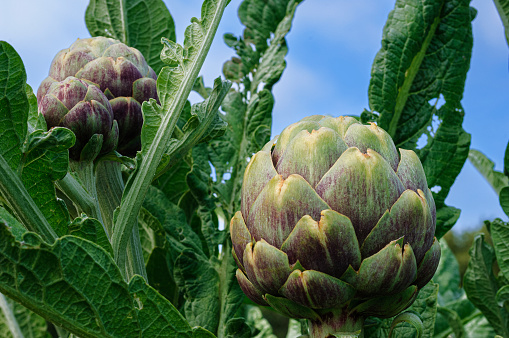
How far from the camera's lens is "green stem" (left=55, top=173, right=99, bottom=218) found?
2.31 feet

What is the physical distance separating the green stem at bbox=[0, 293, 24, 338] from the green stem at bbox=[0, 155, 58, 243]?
1.52 feet

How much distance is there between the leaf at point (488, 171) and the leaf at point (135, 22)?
2.39 feet

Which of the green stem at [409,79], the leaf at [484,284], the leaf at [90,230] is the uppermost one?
the green stem at [409,79]

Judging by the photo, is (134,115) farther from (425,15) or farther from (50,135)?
(425,15)

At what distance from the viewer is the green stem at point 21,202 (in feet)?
2.07

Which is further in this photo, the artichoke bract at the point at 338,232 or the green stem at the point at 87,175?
the green stem at the point at 87,175

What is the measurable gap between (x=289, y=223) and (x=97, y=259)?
0.64 ft

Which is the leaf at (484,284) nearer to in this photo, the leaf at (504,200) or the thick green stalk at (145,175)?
the leaf at (504,200)

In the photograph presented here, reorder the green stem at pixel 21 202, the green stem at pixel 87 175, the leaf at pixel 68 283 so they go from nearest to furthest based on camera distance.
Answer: the leaf at pixel 68 283 < the green stem at pixel 21 202 < the green stem at pixel 87 175

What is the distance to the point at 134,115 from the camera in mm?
768

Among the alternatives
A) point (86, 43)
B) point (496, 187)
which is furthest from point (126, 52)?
point (496, 187)

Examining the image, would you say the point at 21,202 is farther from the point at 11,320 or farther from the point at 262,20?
the point at 262,20

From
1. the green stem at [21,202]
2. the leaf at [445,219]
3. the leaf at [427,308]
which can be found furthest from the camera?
the leaf at [445,219]

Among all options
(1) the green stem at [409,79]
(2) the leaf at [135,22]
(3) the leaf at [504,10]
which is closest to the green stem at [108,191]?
(2) the leaf at [135,22]
